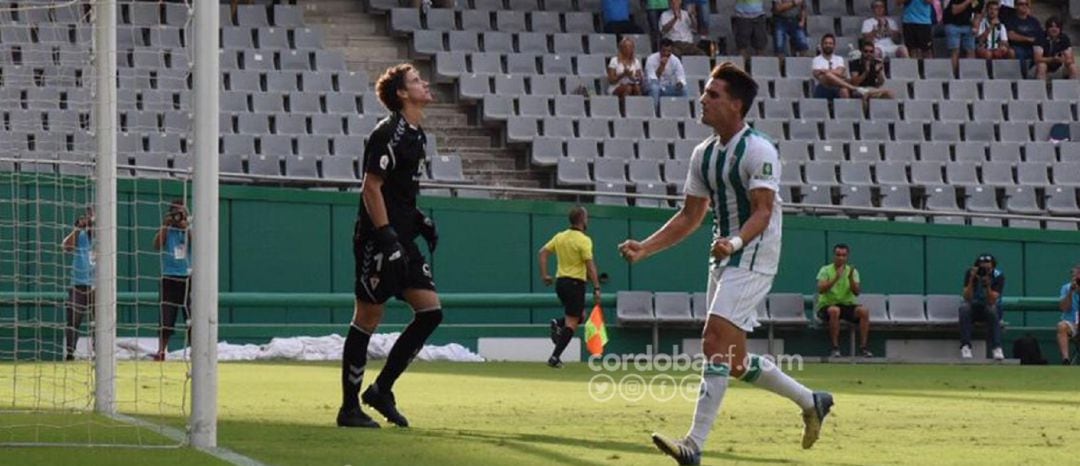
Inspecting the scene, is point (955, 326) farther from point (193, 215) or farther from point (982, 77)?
point (193, 215)

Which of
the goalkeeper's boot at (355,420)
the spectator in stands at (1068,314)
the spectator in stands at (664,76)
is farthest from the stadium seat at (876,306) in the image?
the goalkeeper's boot at (355,420)

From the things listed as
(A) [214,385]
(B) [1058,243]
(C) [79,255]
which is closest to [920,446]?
(A) [214,385]

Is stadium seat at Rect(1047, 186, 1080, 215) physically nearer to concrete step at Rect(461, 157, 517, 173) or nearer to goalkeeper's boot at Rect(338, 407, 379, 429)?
concrete step at Rect(461, 157, 517, 173)

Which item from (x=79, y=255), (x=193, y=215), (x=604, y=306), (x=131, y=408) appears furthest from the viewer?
(x=604, y=306)

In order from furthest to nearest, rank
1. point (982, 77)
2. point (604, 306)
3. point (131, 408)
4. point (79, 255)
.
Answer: point (982, 77) → point (604, 306) → point (79, 255) → point (131, 408)

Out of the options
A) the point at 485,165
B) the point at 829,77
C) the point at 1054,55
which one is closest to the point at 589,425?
the point at 485,165

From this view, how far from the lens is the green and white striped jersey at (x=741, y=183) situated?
30.9 feet

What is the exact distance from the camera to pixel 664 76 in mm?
28984

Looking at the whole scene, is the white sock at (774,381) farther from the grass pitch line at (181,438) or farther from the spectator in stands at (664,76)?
the spectator in stands at (664,76)

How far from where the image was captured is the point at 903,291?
91.3 ft

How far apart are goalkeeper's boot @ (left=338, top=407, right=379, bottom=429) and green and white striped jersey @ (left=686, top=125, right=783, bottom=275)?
103 inches

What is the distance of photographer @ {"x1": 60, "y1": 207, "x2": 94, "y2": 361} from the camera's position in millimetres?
13461

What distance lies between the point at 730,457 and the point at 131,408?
16.4 ft

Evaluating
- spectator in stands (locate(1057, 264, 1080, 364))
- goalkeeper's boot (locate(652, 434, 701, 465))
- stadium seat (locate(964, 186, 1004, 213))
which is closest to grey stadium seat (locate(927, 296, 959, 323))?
spectator in stands (locate(1057, 264, 1080, 364))
